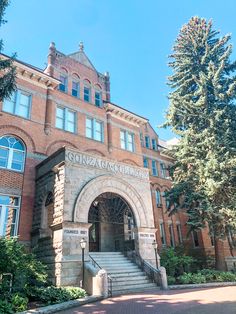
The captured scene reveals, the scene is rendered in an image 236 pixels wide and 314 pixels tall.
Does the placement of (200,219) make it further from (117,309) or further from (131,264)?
(117,309)

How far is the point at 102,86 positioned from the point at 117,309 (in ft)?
68.0

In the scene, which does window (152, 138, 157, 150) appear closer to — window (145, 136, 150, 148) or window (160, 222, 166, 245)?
window (145, 136, 150, 148)

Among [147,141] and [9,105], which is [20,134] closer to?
[9,105]

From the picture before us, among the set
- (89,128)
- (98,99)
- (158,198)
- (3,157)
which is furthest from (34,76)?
(158,198)

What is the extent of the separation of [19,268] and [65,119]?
503 inches

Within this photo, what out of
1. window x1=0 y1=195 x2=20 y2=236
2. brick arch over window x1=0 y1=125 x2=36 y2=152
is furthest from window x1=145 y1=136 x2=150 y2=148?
window x1=0 y1=195 x2=20 y2=236

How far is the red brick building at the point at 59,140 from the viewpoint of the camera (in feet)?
51.8

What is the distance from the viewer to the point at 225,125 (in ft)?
63.6

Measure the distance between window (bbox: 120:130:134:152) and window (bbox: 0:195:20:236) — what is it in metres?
11.4

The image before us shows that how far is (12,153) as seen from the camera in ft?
55.5

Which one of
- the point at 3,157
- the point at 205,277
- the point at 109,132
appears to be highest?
the point at 109,132

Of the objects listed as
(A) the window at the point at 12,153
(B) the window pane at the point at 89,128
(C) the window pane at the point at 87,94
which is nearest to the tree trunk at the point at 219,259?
(B) the window pane at the point at 89,128

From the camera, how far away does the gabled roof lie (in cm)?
2455

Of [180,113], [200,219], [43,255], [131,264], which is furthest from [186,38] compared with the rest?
[43,255]
